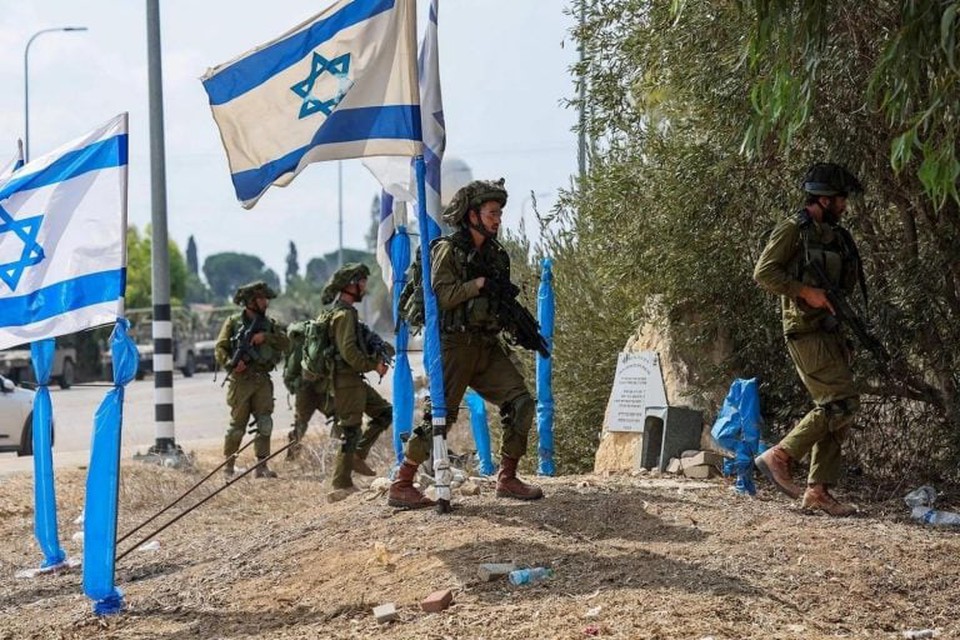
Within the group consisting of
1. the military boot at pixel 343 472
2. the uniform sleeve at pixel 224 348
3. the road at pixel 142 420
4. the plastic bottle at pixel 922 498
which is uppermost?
the uniform sleeve at pixel 224 348

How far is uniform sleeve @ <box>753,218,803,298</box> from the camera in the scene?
743cm

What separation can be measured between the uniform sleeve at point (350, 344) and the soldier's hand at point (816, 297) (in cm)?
436

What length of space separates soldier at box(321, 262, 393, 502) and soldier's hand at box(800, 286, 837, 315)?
432 centimetres

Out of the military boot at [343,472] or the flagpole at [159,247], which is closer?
the military boot at [343,472]

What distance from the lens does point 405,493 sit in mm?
7730

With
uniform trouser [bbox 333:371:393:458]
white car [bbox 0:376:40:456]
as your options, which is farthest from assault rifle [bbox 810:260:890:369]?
white car [bbox 0:376:40:456]

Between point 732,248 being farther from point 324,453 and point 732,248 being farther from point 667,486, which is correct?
point 324,453

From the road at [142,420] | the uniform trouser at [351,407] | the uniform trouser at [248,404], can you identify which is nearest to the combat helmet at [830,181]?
the uniform trouser at [351,407]

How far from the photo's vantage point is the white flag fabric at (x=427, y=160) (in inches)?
331

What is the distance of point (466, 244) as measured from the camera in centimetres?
754

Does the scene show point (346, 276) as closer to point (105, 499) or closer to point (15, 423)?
point (105, 499)

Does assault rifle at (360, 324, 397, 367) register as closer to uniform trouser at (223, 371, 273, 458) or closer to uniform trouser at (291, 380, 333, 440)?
uniform trouser at (291, 380, 333, 440)

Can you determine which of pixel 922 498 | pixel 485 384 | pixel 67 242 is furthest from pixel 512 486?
pixel 67 242

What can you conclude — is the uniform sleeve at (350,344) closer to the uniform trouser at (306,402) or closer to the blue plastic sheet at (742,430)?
the uniform trouser at (306,402)
